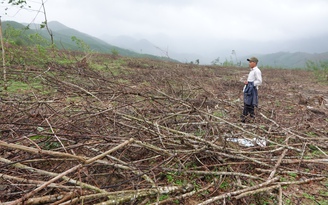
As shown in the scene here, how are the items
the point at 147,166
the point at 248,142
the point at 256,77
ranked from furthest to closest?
the point at 256,77
the point at 248,142
the point at 147,166

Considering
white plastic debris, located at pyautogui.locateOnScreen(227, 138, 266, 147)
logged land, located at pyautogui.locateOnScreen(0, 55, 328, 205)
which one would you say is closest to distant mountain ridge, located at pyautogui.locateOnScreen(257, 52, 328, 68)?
→ white plastic debris, located at pyautogui.locateOnScreen(227, 138, 266, 147)

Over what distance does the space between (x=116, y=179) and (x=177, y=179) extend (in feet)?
2.15

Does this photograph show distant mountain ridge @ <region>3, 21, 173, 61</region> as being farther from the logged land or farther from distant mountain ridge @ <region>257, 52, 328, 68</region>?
distant mountain ridge @ <region>257, 52, 328, 68</region>

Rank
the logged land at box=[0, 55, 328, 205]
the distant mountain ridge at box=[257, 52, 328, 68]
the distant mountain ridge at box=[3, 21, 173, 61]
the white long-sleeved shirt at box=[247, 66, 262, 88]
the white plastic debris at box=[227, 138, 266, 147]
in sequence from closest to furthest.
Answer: the logged land at box=[0, 55, 328, 205] → the white plastic debris at box=[227, 138, 266, 147] → the white long-sleeved shirt at box=[247, 66, 262, 88] → the distant mountain ridge at box=[3, 21, 173, 61] → the distant mountain ridge at box=[257, 52, 328, 68]

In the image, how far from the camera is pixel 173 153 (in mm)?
2395

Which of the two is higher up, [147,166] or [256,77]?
[256,77]

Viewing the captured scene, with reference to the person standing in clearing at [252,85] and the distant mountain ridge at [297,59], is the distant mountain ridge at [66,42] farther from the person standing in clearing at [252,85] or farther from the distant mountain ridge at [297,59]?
the distant mountain ridge at [297,59]

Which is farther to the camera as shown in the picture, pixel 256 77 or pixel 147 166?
pixel 256 77

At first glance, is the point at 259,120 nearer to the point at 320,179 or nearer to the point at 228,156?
the point at 320,179

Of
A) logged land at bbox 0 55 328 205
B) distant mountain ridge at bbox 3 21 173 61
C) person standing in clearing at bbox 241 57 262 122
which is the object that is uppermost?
distant mountain ridge at bbox 3 21 173 61

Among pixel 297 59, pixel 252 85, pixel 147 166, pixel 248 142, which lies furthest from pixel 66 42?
pixel 297 59

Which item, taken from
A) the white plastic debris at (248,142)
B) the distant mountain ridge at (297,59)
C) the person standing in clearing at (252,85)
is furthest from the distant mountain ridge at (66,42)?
the distant mountain ridge at (297,59)

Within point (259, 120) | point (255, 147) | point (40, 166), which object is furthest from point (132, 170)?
point (259, 120)

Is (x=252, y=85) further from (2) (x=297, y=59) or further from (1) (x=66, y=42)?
(2) (x=297, y=59)
